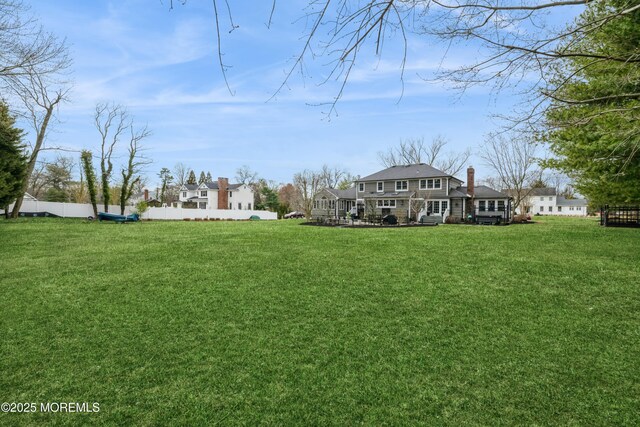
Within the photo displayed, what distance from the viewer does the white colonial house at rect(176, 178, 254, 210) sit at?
48.4 meters

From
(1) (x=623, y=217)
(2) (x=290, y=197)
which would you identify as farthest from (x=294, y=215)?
(1) (x=623, y=217)

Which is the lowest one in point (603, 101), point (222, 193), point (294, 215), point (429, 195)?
point (294, 215)

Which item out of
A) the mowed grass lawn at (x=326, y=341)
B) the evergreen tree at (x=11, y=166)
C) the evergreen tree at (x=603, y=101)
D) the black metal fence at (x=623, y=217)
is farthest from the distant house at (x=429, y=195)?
the evergreen tree at (x=11, y=166)

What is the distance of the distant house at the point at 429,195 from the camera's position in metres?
28.7

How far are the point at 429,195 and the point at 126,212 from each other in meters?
29.2

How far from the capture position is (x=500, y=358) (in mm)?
3666

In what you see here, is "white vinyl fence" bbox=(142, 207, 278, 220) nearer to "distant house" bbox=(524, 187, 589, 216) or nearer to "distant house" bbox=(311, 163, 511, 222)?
"distant house" bbox=(311, 163, 511, 222)

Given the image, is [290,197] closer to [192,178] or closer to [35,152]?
[192,178]

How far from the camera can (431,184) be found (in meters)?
29.8

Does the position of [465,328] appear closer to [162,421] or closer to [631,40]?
[162,421]

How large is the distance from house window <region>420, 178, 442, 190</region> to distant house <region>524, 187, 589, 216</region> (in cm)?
5420

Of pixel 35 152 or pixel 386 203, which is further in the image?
pixel 386 203

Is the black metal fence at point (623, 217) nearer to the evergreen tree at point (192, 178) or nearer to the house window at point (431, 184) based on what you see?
the house window at point (431, 184)

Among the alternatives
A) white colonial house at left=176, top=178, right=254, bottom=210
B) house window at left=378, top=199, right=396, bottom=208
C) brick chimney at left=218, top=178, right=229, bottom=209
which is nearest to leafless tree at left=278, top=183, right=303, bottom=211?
white colonial house at left=176, top=178, right=254, bottom=210
